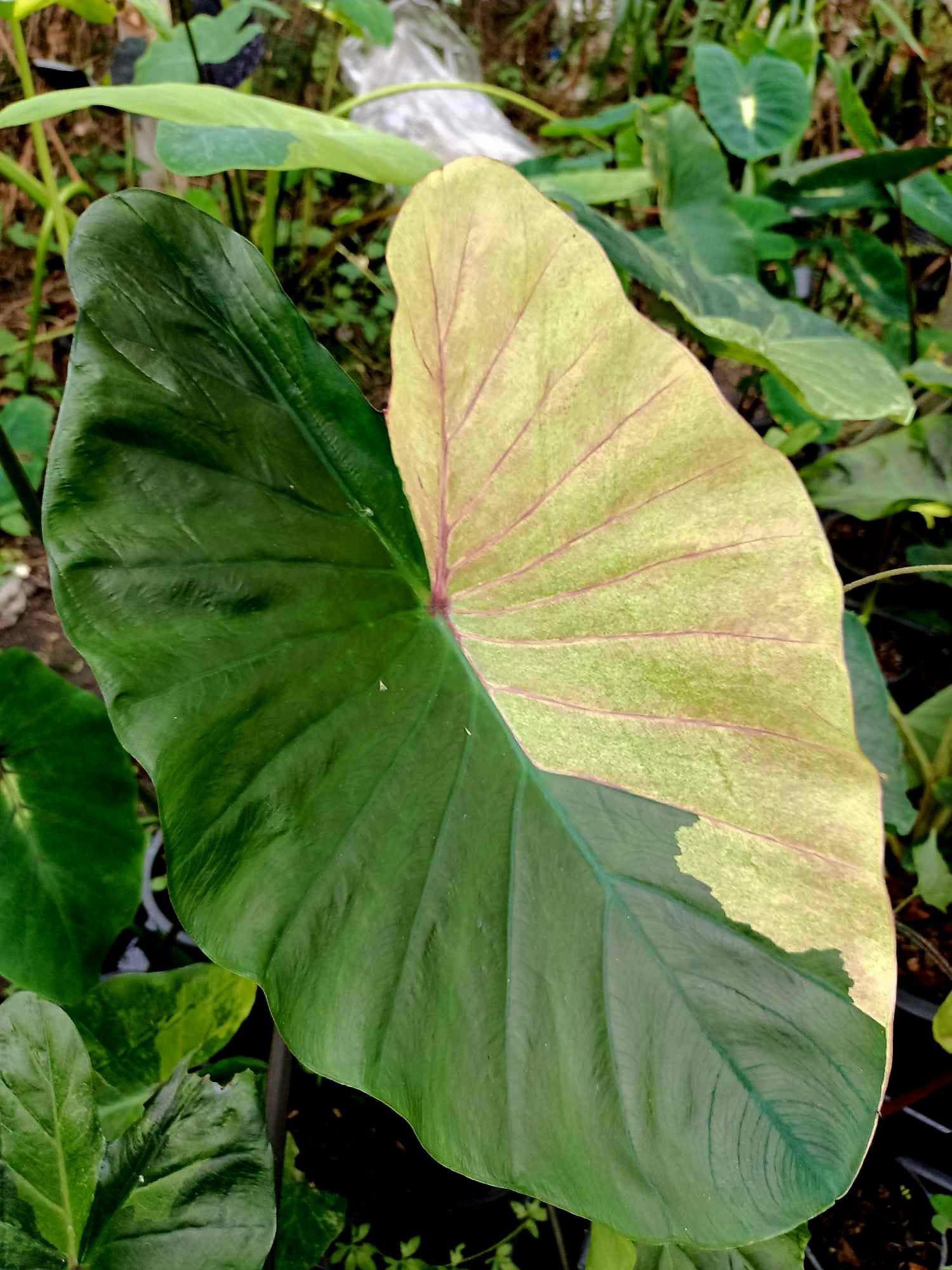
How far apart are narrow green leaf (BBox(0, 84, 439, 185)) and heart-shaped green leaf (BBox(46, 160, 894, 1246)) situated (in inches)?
9.6

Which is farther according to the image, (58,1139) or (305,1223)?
(305,1223)

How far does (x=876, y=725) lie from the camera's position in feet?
3.13

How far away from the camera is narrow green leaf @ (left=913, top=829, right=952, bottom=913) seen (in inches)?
39.8

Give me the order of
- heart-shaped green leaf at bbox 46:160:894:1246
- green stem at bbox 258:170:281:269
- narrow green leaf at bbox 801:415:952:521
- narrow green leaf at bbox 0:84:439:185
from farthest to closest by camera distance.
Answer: green stem at bbox 258:170:281:269 < narrow green leaf at bbox 801:415:952:521 < narrow green leaf at bbox 0:84:439:185 < heart-shaped green leaf at bbox 46:160:894:1246

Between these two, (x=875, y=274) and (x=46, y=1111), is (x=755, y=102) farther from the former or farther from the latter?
(x=46, y=1111)

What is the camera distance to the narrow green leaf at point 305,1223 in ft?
2.64

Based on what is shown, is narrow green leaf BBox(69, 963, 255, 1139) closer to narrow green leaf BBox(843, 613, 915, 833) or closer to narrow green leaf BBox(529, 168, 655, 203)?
narrow green leaf BBox(843, 613, 915, 833)

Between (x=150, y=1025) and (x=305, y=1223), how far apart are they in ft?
0.81

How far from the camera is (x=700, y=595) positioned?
578 millimetres

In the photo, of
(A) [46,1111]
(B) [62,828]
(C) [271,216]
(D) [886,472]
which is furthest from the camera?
(C) [271,216]

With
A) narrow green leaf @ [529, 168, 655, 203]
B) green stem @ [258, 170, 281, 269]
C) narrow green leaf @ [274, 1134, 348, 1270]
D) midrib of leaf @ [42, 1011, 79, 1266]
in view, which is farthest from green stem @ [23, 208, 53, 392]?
narrow green leaf @ [274, 1134, 348, 1270]

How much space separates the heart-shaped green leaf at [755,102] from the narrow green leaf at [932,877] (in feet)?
3.62

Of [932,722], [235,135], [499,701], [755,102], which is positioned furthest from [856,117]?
[499,701]

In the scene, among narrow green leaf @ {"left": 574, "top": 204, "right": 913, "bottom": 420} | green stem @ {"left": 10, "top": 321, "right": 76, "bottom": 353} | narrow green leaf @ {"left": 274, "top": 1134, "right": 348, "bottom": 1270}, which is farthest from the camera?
green stem @ {"left": 10, "top": 321, "right": 76, "bottom": 353}
